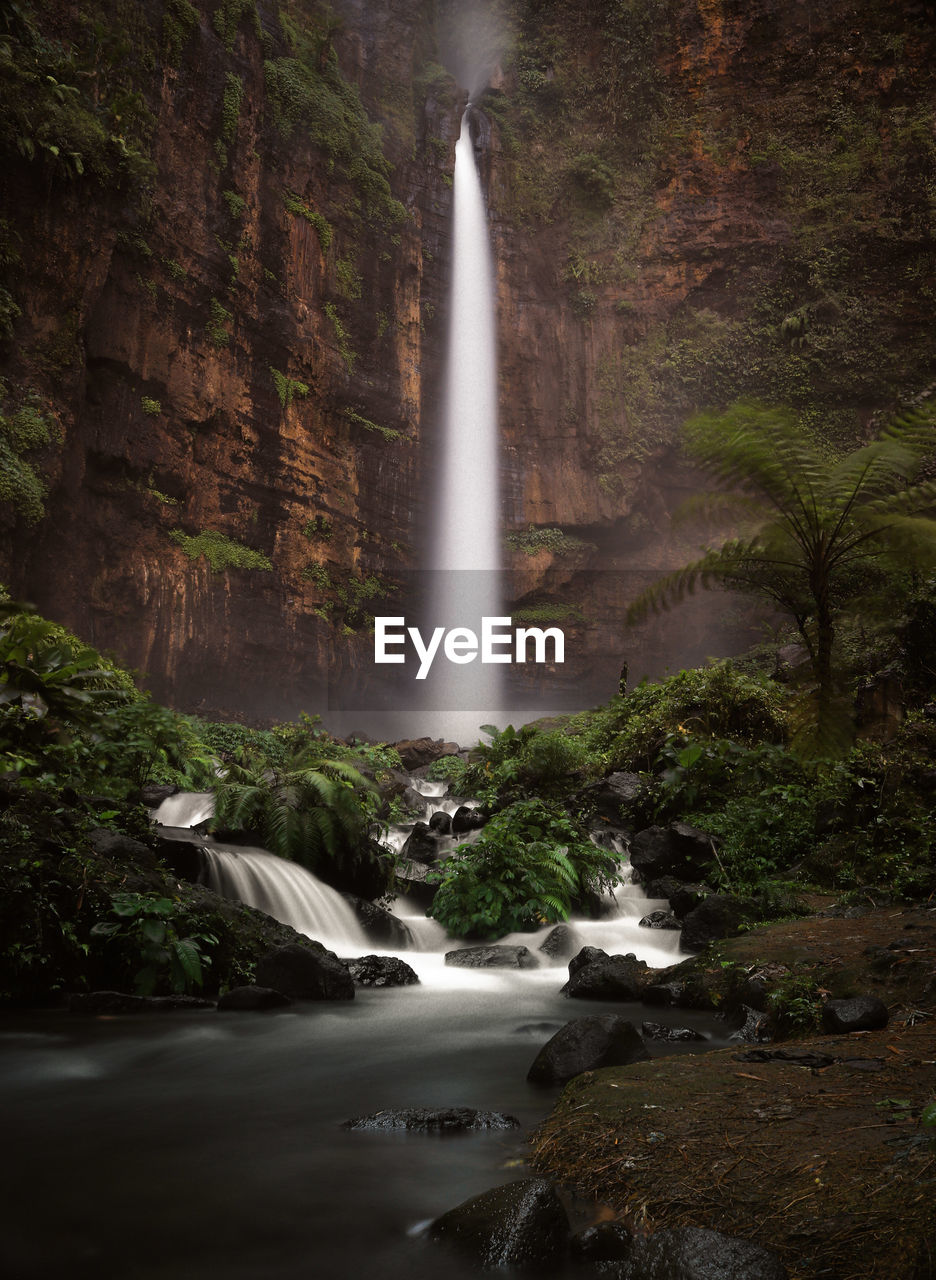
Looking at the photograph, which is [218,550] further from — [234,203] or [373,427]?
[234,203]

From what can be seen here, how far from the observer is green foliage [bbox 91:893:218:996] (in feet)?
16.0

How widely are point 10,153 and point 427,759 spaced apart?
14.7m

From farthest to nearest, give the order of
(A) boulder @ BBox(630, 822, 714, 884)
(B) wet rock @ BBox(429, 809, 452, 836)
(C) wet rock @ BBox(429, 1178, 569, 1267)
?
(B) wet rock @ BBox(429, 809, 452, 836) < (A) boulder @ BBox(630, 822, 714, 884) < (C) wet rock @ BBox(429, 1178, 569, 1267)

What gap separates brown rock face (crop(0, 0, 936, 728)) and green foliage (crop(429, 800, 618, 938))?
13027mm

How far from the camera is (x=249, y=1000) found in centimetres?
486

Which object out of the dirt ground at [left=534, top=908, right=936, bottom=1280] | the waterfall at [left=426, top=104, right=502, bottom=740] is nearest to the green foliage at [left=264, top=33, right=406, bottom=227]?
the waterfall at [left=426, top=104, right=502, bottom=740]

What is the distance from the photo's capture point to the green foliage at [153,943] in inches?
192

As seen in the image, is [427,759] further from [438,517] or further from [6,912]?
[6,912]

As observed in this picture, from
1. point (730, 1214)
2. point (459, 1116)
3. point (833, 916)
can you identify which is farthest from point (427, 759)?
point (730, 1214)

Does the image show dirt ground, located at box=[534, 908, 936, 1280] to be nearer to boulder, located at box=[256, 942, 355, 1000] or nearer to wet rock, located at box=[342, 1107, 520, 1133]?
wet rock, located at box=[342, 1107, 520, 1133]

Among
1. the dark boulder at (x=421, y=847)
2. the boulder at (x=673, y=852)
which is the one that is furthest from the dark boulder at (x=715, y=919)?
the dark boulder at (x=421, y=847)

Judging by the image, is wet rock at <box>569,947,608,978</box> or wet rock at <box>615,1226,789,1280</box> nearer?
wet rock at <box>615,1226,789,1280</box>

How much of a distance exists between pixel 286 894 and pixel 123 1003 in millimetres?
2719

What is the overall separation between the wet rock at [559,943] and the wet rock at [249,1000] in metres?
2.58
